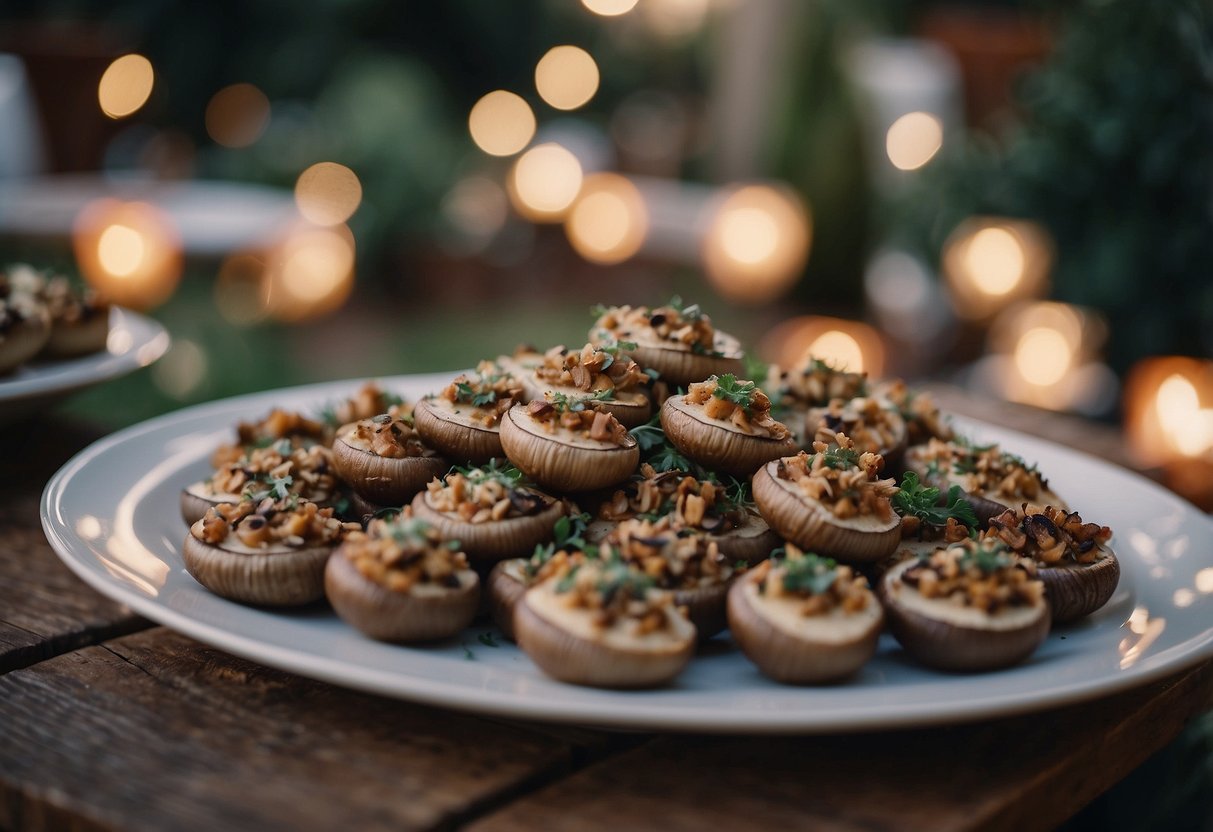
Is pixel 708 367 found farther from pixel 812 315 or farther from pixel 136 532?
pixel 812 315

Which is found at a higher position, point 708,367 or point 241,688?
point 708,367

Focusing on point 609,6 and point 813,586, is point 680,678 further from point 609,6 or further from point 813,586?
point 609,6

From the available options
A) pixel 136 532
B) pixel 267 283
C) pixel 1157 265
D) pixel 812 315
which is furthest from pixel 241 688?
pixel 812 315

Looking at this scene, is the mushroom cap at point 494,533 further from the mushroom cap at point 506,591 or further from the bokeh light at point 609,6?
the bokeh light at point 609,6

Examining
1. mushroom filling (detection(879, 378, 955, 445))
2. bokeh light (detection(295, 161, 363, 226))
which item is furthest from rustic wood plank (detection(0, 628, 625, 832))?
bokeh light (detection(295, 161, 363, 226))

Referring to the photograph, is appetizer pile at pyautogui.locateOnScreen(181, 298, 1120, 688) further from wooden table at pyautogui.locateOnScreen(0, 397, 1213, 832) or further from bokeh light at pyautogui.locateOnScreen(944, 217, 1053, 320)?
bokeh light at pyautogui.locateOnScreen(944, 217, 1053, 320)

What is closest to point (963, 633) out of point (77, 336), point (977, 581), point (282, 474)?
point (977, 581)
